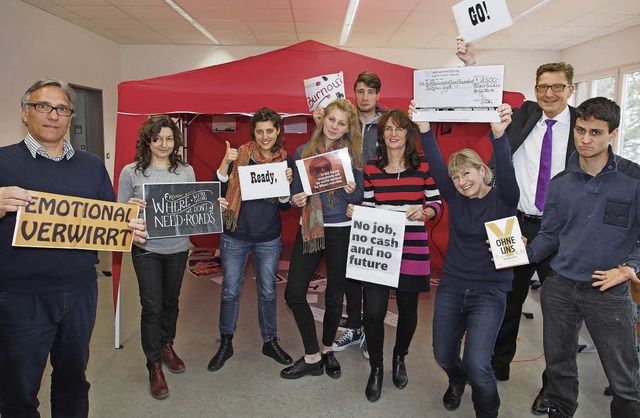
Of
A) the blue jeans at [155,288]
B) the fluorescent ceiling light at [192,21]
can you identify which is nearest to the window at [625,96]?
the fluorescent ceiling light at [192,21]

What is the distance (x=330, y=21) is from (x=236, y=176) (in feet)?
17.8

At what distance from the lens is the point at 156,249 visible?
2.58 metres

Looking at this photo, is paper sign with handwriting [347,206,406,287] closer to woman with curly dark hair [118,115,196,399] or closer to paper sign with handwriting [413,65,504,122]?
paper sign with handwriting [413,65,504,122]

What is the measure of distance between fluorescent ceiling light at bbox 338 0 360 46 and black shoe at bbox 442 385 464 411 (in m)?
5.42

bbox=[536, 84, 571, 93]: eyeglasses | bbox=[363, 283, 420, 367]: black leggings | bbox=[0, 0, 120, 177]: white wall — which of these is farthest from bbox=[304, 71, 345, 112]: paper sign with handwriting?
bbox=[0, 0, 120, 177]: white wall

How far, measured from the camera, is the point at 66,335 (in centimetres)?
185

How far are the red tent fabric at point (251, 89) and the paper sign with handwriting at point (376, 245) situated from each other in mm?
1560

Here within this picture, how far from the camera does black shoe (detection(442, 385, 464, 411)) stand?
257cm

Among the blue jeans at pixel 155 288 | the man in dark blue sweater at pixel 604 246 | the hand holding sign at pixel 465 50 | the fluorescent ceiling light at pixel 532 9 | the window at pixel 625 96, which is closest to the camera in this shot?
the man in dark blue sweater at pixel 604 246

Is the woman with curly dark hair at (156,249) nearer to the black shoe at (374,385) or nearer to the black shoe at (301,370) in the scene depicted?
the black shoe at (301,370)

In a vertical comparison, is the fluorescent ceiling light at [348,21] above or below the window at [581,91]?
above

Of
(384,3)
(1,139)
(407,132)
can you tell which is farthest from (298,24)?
(407,132)

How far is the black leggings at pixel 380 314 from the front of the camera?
250cm

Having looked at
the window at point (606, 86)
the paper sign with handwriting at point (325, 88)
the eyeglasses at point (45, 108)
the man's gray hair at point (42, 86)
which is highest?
the window at point (606, 86)
